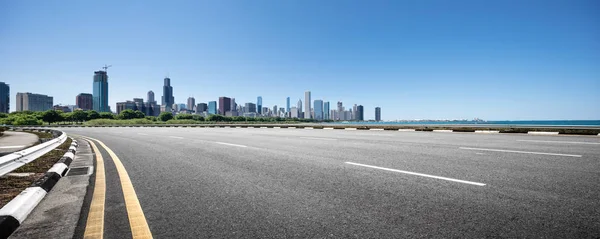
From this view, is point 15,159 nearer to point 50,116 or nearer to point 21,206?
point 21,206

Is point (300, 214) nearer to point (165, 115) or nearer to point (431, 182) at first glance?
point (431, 182)

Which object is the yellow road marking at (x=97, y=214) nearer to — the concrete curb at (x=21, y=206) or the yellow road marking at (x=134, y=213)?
the yellow road marking at (x=134, y=213)

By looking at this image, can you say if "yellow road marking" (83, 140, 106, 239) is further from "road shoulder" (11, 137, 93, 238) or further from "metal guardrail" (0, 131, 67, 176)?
"metal guardrail" (0, 131, 67, 176)

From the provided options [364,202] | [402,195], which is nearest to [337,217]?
[364,202]

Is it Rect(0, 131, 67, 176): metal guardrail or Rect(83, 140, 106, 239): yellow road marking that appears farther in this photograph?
Rect(0, 131, 67, 176): metal guardrail

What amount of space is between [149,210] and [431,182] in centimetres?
401

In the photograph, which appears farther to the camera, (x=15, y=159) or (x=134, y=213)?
(x=15, y=159)

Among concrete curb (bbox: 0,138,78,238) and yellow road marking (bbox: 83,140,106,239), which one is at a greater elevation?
concrete curb (bbox: 0,138,78,238)

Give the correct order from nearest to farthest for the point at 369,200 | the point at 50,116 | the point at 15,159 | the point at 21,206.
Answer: the point at 21,206 < the point at 369,200 < the point at 15,159 < the point at 50,116

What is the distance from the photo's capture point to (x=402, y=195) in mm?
3891

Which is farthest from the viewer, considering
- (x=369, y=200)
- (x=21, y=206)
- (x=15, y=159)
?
(x=15, y=159)

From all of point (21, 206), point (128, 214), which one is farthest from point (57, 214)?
point (128, 214)

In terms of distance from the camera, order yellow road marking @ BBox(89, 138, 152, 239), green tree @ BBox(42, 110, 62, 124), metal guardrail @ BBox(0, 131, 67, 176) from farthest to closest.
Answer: green tree @ BBox(42, 110, 62, 124) < metal guardrail @ BBox(0, 131, 67, 176) < yellow road marking @ BBox(89, 138, 152, 239)

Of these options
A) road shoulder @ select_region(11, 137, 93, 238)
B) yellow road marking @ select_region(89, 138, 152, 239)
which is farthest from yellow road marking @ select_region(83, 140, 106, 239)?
yellow road marking @ select_region(89, 138, 152, 239)
